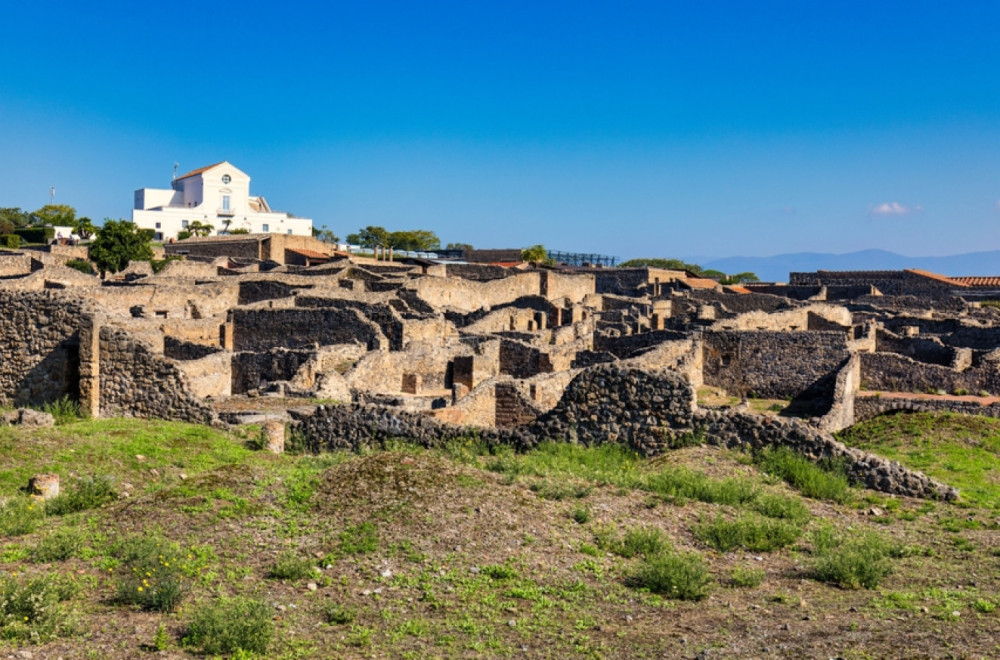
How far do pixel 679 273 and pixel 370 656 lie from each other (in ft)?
214

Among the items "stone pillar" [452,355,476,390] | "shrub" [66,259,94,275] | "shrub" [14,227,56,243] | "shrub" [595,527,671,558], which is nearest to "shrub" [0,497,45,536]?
"shrub" [595,527,671,558]

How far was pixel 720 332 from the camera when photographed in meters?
29.1

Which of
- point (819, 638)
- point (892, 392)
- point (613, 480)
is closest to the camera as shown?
point (819, 638)

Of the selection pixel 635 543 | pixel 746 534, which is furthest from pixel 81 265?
pixel 746 534

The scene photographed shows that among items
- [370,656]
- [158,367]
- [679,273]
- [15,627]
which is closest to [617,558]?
[370,656]

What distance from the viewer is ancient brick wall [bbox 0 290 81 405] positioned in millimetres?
15734

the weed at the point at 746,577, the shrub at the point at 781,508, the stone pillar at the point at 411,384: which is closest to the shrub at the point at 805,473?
the shrub at the point at 781,508

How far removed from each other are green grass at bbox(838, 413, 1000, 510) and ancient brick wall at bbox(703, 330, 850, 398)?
6.46 meters

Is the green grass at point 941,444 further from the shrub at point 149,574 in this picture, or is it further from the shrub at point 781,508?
the shrub at point 149,574

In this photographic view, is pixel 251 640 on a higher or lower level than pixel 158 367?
lower

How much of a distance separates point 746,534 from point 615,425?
3.59 meters

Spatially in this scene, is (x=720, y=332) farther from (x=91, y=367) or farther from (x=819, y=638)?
(x=819, y=638)

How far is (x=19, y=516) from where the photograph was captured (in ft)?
32.2

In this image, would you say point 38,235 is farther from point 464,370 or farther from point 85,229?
point 464,370
